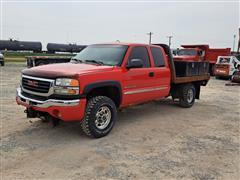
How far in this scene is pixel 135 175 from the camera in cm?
357

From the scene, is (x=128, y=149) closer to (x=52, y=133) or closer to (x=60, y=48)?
(x=52, y=133)

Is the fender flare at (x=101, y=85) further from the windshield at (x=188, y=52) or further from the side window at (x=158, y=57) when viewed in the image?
the windshield at (x=188, y=52)

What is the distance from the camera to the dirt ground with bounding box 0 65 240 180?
368cm

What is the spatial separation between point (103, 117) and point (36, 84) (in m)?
1.49

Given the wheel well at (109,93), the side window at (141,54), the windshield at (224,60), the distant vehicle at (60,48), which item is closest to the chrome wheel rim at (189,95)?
the side window at (141,54)

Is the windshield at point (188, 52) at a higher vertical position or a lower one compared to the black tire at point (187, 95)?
higher

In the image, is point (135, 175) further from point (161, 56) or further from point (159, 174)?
point (161, 56)

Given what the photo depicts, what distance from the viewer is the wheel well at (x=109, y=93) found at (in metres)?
5.02

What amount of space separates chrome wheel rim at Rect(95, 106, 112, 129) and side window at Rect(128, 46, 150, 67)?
4.79ft

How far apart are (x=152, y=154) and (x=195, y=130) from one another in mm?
1874

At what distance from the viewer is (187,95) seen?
818cm

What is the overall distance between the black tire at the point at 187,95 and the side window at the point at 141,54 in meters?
2.34

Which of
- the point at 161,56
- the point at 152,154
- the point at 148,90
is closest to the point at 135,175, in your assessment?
the point at 152,154

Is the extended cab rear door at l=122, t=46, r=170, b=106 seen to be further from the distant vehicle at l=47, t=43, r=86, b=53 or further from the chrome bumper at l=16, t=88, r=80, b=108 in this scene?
the distant vehicle at l=47, t=43, r=86, b=53
